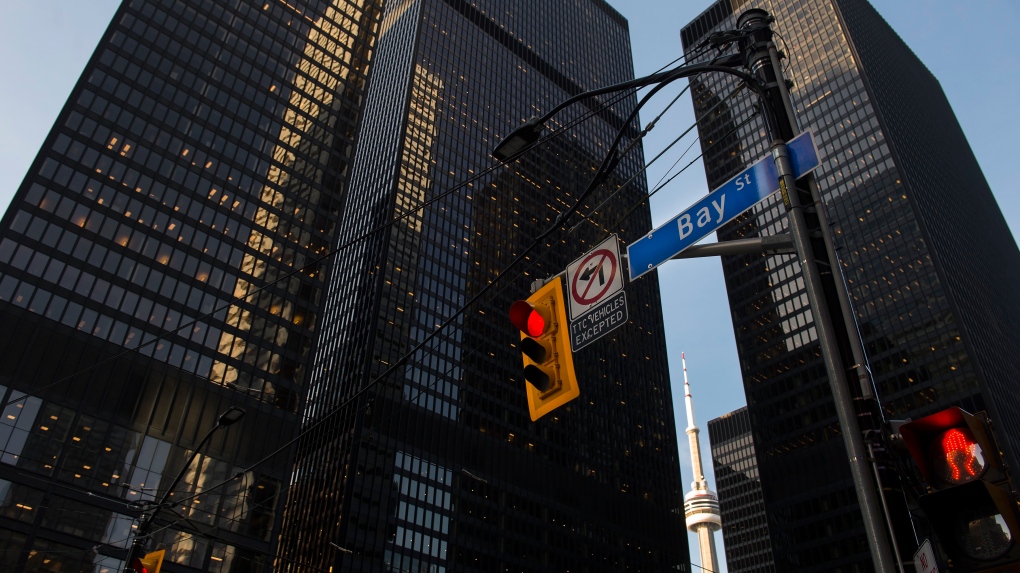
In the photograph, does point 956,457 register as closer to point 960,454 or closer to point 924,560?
point 960,454

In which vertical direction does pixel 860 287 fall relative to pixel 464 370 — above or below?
above

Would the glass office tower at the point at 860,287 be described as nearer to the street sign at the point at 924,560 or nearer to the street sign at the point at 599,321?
the street sign at the point at 599,321

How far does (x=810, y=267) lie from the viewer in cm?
816

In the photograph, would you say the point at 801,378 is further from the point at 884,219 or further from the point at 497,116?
the point at 497,116

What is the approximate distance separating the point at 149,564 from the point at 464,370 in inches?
4165

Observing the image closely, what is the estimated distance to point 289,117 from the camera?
7794 centimetres

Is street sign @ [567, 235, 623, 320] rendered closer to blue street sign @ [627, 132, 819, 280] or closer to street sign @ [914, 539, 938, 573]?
blue street sign @ [627, 132, 819, 280]

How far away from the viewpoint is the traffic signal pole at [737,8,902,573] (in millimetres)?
6719

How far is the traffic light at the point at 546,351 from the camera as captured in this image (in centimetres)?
948

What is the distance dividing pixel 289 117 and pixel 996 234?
158217mm

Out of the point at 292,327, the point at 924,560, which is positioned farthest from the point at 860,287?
the point at 924,560

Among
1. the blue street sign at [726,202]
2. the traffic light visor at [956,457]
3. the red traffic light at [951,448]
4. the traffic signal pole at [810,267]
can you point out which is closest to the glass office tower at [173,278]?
the traffic signal pole at [810,267]

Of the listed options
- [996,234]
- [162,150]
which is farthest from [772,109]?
[996,234]

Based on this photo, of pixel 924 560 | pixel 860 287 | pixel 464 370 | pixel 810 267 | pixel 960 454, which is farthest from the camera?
pixel 464 370
